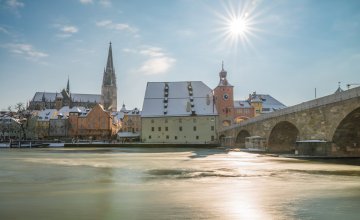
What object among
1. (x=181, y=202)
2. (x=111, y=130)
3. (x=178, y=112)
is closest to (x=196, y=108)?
(x=178, y=112)

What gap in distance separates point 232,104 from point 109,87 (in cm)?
9230

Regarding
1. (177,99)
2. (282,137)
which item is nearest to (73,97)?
(177,99)

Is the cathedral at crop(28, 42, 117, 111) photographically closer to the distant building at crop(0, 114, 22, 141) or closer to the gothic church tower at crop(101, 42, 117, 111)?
the gothic church tower at crop(101, 42, 117, 111)

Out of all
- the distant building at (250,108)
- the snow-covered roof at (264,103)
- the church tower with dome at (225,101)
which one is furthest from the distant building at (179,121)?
the snow-covered roof at (264,103)

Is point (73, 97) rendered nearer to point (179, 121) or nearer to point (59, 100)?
point (59, 100)

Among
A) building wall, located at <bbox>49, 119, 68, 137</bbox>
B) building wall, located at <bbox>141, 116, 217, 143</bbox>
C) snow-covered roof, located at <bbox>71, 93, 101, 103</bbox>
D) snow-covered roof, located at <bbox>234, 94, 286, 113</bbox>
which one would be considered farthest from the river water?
snow-covered roof, located at <bbox>71, 93, 101, 103</bbox>

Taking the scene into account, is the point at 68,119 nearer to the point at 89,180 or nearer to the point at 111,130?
the point at 111,130

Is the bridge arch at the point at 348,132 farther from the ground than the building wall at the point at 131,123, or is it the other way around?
the building wall at the point at 131,123

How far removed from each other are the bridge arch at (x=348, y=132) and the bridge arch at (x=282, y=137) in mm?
13636

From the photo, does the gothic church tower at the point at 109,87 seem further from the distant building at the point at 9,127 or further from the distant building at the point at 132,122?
the distant building at the point at 9,127

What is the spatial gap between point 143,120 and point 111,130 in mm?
39874

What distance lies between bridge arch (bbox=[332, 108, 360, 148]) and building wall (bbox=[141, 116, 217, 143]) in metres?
56.6

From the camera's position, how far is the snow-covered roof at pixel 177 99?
9194 cm

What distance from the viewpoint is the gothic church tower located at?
570 ft
